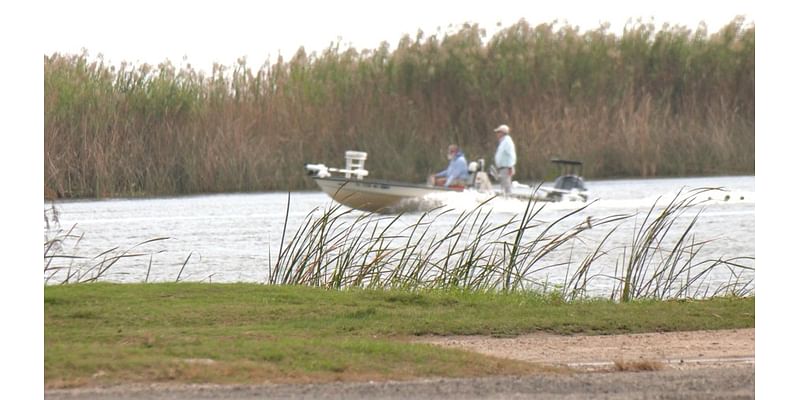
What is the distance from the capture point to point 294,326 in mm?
11773

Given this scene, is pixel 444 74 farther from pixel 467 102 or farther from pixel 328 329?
pixel 328 329

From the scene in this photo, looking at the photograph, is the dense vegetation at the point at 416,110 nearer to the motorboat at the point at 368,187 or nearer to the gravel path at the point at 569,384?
the motorboat at the point at 368,187

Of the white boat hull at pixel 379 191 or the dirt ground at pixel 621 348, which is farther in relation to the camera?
the white boat hull at pixel 379 191

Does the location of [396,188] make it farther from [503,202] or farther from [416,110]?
[416,110]

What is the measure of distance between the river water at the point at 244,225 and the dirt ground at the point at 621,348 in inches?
290

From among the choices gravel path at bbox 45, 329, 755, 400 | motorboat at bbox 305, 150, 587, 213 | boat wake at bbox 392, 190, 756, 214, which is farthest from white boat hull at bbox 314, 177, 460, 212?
gravel path at bbox 45, 329, 755, 400

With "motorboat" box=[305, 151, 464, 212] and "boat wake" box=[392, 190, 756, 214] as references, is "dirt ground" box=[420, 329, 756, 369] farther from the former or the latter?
"motorboat" box=[305, 151, 464, 212]

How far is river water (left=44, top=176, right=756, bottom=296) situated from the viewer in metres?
22.7

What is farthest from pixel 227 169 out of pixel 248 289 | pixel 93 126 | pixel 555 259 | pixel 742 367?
pixel 742 367

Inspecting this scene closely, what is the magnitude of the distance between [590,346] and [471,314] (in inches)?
68.5

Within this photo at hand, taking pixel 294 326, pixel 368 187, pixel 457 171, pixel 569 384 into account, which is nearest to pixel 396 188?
pixel 368 187

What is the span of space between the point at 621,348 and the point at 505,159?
70.0 feet

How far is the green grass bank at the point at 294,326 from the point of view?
30.6ft

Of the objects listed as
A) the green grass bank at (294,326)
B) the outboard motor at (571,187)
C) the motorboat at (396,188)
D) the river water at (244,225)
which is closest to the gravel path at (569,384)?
the green grass bank at (294,326)
